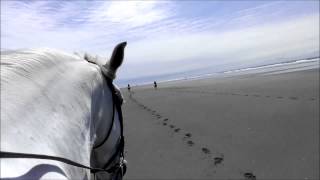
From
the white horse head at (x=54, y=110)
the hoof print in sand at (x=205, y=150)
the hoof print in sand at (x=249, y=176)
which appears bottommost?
the hoof print in sand at (x=249, y=176)

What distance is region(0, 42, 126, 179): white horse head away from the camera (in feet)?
4.29

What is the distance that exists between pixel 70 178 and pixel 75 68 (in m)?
0.65

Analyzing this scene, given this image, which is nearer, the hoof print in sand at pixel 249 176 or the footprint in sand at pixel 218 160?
the hoof print in sand at pixel 249 176

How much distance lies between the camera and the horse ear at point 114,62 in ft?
7.41

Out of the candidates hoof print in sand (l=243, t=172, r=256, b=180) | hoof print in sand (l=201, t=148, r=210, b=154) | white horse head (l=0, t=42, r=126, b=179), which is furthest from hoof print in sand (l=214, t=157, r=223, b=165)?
white horse head (l=0, t=42, r=126, b=179)

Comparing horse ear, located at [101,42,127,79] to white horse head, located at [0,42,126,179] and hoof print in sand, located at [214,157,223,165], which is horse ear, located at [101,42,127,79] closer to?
white horse head, located at [0,42,126,179]

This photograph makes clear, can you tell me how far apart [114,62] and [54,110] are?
2.55 feet

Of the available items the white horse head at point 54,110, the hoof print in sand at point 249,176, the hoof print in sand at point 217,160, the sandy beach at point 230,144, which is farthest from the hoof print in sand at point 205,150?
the white horse head at point 54,110

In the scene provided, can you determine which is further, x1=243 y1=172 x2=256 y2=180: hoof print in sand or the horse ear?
x1=243 y1=172 x2=256 y2=180: hoof print in sand

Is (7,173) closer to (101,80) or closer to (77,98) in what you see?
(77,98)

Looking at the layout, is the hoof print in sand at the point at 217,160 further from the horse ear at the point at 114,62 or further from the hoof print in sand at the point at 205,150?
the horse ear at the point at 114,62

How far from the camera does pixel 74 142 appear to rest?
167 centimetres

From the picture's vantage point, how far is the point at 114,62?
2.33 m

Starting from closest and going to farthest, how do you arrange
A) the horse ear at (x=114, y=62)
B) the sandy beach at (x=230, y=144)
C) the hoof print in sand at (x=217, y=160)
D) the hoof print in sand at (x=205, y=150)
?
the horse ear at (x=114, y=62) < the sandy beach at (x=230, y=144) < the hoof print in sand at (x=217, y=160) < the hoof print in sand at (x=205, y=150)
